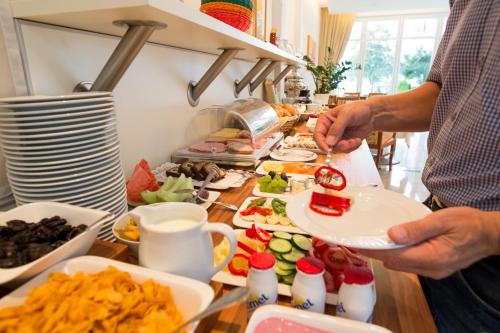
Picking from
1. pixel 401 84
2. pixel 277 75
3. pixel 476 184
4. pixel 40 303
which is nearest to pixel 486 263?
pixel 476 184

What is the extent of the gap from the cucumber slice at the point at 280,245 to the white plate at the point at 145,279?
0.23 metres

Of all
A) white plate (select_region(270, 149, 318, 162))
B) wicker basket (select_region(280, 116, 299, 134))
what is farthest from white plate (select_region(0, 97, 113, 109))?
wicker basket (select_region(280, 116, 299, 134))

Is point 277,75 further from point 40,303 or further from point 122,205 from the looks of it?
point 40,303

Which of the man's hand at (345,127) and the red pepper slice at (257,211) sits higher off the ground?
the man's hand at (345,127)

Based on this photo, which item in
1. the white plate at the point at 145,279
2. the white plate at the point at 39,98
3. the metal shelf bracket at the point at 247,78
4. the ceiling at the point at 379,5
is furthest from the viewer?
the ceiling at the point at 379,5

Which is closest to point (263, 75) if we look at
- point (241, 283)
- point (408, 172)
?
point (241, 283)

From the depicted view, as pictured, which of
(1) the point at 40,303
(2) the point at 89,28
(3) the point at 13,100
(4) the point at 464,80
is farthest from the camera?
(2) the point at 89,28

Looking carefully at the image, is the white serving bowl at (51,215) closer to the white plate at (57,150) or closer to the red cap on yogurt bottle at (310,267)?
the white plate at (57,150)

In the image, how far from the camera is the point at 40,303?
0.35 metres

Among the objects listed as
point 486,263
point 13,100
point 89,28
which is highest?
point 89,28

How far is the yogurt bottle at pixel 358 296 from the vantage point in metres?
0.42

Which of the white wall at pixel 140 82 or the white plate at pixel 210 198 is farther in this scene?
the white plate at pixel 210 198

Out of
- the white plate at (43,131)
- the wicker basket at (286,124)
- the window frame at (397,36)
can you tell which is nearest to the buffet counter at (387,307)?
the white plate at (43,131)

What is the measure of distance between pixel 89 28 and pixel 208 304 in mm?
784
